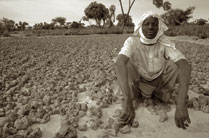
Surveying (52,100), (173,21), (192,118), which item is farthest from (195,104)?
(173,21)

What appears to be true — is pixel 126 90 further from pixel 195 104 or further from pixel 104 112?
pixel 195 104

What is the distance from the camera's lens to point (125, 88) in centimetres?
168

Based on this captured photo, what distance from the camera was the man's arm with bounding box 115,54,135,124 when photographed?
1.64m

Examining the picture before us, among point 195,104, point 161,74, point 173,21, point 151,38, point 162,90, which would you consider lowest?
point 195,104

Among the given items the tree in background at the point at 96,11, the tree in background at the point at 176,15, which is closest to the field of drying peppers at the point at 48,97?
the tree in background at the point at 176,15

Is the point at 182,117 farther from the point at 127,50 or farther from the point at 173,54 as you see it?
the point at 127,50

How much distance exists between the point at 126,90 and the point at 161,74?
0.59m

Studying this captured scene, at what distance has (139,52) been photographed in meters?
2.00

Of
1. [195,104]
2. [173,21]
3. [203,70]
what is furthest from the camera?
[173,21]

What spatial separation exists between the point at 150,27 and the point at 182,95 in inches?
27.3

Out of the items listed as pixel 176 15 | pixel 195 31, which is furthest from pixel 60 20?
pixel 195 31

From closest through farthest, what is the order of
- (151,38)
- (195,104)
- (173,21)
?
(151,38) < (195,104) < (173,21)

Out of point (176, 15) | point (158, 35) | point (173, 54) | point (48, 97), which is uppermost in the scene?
point (176, 15)

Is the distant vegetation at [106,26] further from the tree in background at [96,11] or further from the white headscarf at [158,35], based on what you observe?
the white headscarf at [158,35]
